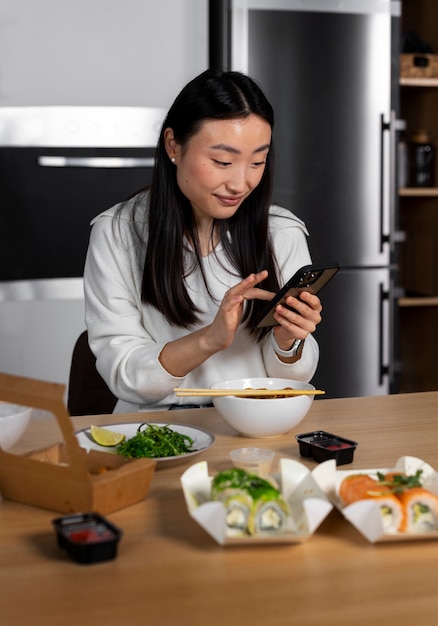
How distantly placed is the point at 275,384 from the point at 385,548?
60 cm

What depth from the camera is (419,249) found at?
401 cm

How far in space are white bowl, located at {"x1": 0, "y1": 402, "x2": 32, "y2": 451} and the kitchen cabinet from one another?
9.11 feet

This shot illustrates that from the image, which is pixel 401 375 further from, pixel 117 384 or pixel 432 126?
pixel 117 384

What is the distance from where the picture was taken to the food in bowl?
100cm

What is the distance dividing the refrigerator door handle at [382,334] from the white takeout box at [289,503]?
7.54 ft

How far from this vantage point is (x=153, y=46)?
3.03m

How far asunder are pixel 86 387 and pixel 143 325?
0.25 meters

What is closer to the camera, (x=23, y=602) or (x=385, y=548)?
(x=23, y=602)

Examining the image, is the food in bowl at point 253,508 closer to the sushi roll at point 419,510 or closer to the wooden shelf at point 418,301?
the sushi roll at point 419,510

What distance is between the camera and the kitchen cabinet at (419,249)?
3.89 m

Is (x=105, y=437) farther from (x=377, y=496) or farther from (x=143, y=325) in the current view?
(x=143, y=325)

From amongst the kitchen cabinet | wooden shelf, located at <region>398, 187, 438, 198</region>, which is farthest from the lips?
the kitchen cabinet

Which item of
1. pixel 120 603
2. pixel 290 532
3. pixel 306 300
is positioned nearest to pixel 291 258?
pixel 306 300

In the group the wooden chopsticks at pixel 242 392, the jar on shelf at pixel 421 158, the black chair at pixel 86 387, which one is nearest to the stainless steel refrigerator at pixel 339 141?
the jar on shelf at pixel 421 158
